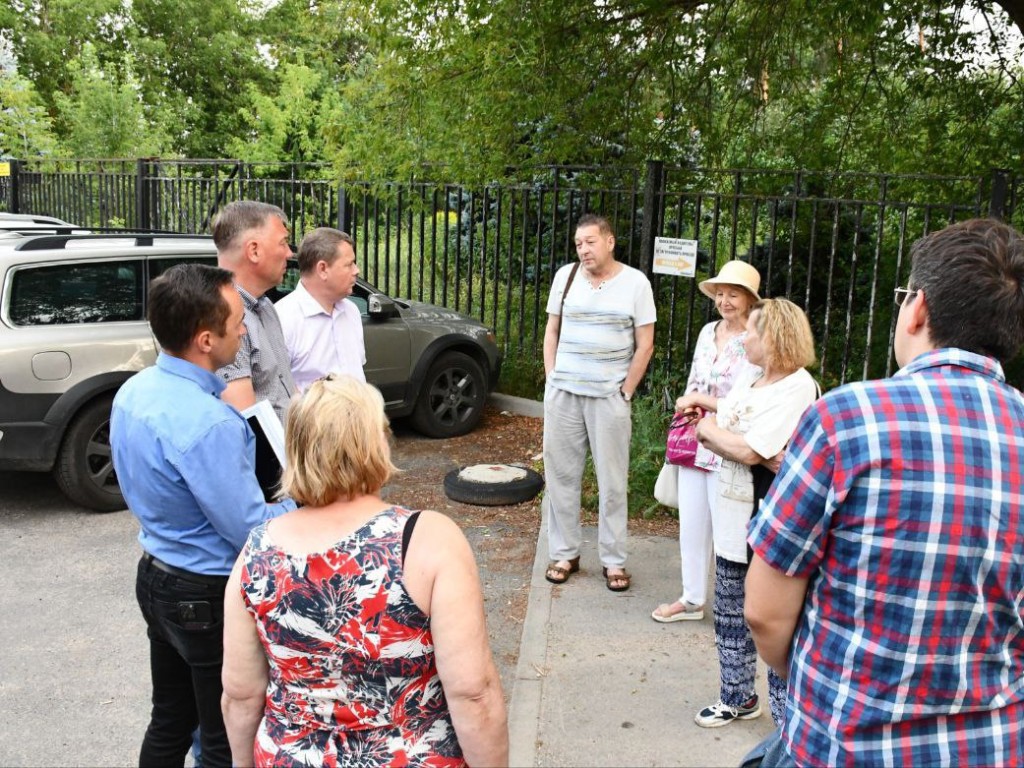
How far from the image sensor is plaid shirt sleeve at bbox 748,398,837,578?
1829 mm

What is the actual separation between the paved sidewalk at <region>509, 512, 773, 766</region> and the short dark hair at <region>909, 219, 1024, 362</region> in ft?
8.07

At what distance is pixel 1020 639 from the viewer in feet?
6.39

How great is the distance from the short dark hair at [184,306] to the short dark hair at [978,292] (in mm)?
1933

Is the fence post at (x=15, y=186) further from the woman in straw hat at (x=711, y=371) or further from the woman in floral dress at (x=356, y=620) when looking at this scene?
the woman in floral dress at (x=356, y=620)

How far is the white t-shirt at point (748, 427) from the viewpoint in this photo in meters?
3.67

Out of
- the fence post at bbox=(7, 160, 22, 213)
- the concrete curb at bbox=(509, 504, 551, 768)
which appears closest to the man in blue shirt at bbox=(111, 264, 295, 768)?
the concrete curb at bbox=(509, 504, 551, 768)

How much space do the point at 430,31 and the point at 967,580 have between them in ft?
23.5

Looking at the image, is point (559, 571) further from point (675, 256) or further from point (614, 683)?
point (675, 256)

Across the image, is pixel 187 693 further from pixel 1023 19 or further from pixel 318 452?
pixel 1023 19

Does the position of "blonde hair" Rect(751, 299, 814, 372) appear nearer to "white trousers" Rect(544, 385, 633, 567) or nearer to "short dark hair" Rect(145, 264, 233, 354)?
"white trousers" Rect(544, 385, 633, 567)

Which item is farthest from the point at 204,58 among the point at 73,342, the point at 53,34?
the point at 73,342

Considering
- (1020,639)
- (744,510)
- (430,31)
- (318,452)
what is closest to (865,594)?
(1020,639)

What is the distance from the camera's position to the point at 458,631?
2.04 metres

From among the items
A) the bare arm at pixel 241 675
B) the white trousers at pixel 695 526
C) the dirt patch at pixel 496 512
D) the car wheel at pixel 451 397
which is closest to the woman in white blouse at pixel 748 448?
the white trousers at pixel 695 526
